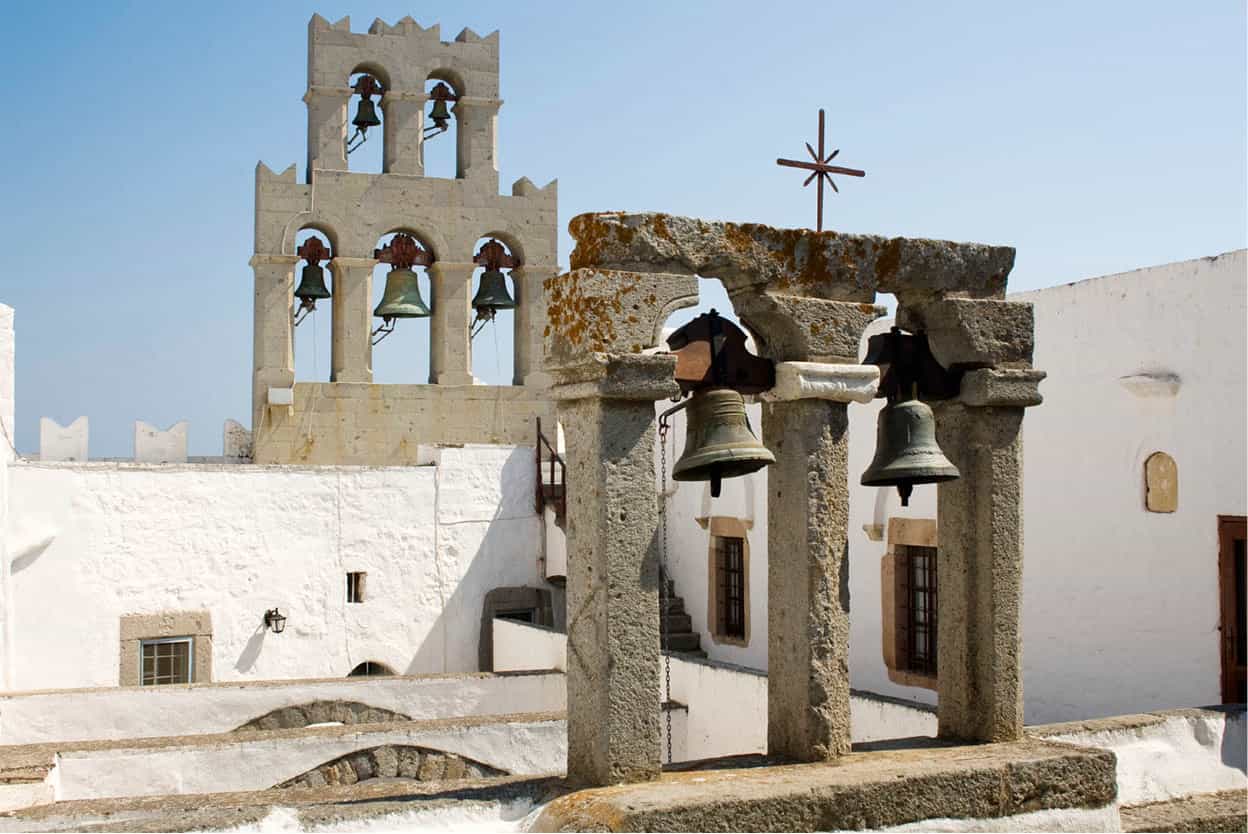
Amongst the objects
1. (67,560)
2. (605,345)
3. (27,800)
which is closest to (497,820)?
(605,345)

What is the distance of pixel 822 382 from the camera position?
4.93 meters

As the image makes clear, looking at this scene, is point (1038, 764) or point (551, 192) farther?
point (551, 192)

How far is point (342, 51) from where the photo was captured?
1384cm

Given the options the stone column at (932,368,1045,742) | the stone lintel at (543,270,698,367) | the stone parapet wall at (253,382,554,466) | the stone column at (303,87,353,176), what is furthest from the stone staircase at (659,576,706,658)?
the stone lintel at (543,270,698,367)

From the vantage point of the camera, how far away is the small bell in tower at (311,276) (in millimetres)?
13766

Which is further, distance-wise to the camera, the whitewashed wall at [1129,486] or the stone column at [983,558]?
the whitewashed wall at [1129,486]

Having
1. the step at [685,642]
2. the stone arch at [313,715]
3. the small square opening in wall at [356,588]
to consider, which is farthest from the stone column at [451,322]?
the stone arch at [313,715]

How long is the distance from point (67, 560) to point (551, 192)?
20.2ft

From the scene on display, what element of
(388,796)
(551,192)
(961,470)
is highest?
(551,192)

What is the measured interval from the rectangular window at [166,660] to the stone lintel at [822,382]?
8.69 metres

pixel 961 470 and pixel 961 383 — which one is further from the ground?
pixel 961 383

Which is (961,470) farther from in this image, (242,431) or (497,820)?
(242,431)

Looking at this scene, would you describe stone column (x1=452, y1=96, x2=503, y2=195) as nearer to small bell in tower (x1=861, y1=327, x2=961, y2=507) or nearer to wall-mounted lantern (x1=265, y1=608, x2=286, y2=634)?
wall-mounted lantern (x1=265, y1=608, x2=286, y2=634)

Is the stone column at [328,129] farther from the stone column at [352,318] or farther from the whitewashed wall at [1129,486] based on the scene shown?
the whitewashed wall at [1129,486]
